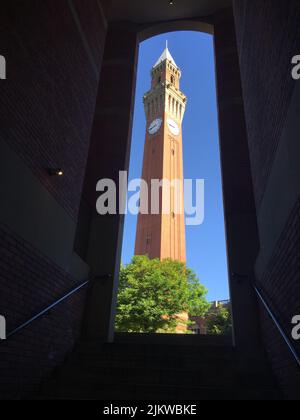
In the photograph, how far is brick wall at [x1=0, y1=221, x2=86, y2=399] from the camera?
139 inches

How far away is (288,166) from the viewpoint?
339 centimetres

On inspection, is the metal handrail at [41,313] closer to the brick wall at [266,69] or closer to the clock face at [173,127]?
the brick wall at [266,69]

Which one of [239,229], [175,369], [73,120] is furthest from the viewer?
[239,229]

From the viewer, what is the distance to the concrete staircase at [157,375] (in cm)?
389

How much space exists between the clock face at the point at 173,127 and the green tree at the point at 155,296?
21.8 meters

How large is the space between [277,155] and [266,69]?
1.28 metres

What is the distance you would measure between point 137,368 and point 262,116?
385 cm

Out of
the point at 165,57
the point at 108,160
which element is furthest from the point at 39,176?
the point at 165,57

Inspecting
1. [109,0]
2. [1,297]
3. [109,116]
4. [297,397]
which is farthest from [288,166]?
[109,0]

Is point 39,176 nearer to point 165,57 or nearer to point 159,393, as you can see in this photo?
point 159,393

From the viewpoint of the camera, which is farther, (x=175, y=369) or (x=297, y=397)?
(x=175, y=369)

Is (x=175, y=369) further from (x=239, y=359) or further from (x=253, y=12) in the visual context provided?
(x=253, y=12)

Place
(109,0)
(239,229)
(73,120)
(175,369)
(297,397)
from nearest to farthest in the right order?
(297,397) < (175,369) < (73,120) < (239,229) < (109,0)

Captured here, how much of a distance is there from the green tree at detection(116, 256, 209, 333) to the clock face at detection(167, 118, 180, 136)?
21.8 m
